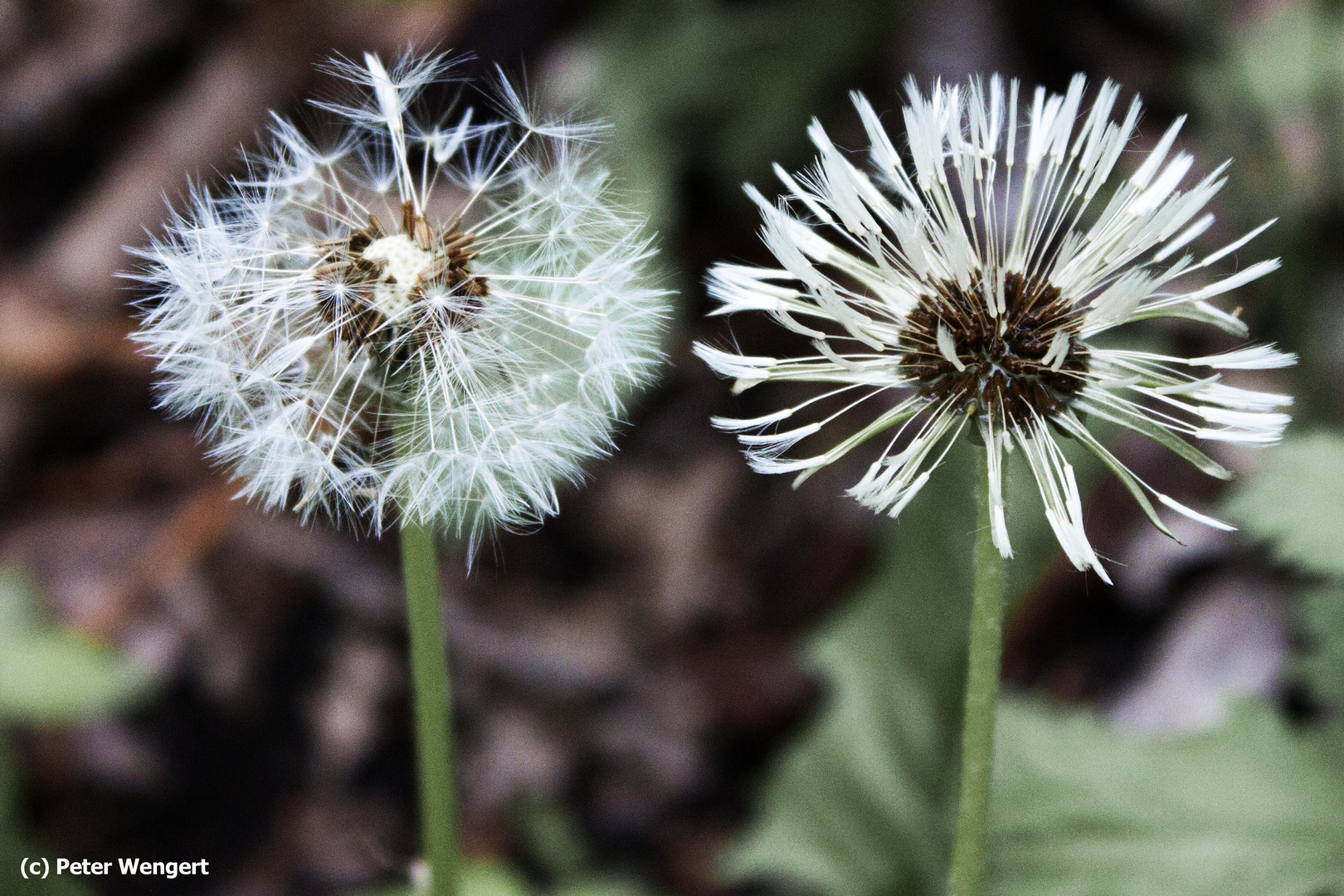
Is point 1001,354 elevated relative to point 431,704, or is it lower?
elevated

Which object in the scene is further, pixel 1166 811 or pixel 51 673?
pixel 51 673

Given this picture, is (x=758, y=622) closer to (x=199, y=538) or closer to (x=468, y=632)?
(x=468, y=632)

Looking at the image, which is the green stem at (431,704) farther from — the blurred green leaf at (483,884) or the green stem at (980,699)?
the blurred green leaf at (483,884)

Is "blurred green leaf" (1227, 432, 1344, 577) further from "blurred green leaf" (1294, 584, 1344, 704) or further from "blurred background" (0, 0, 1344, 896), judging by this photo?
"blurred background" (0, 0, 1344, 896)

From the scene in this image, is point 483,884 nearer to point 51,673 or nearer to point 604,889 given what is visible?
point 604,889

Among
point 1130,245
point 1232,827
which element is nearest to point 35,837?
point 1232,827

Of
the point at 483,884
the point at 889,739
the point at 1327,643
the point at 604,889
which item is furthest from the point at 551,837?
the point at 1327,643

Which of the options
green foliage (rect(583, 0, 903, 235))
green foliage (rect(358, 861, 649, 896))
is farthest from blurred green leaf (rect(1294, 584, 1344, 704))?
green foliage (rect(583, 0, 903, 235))
